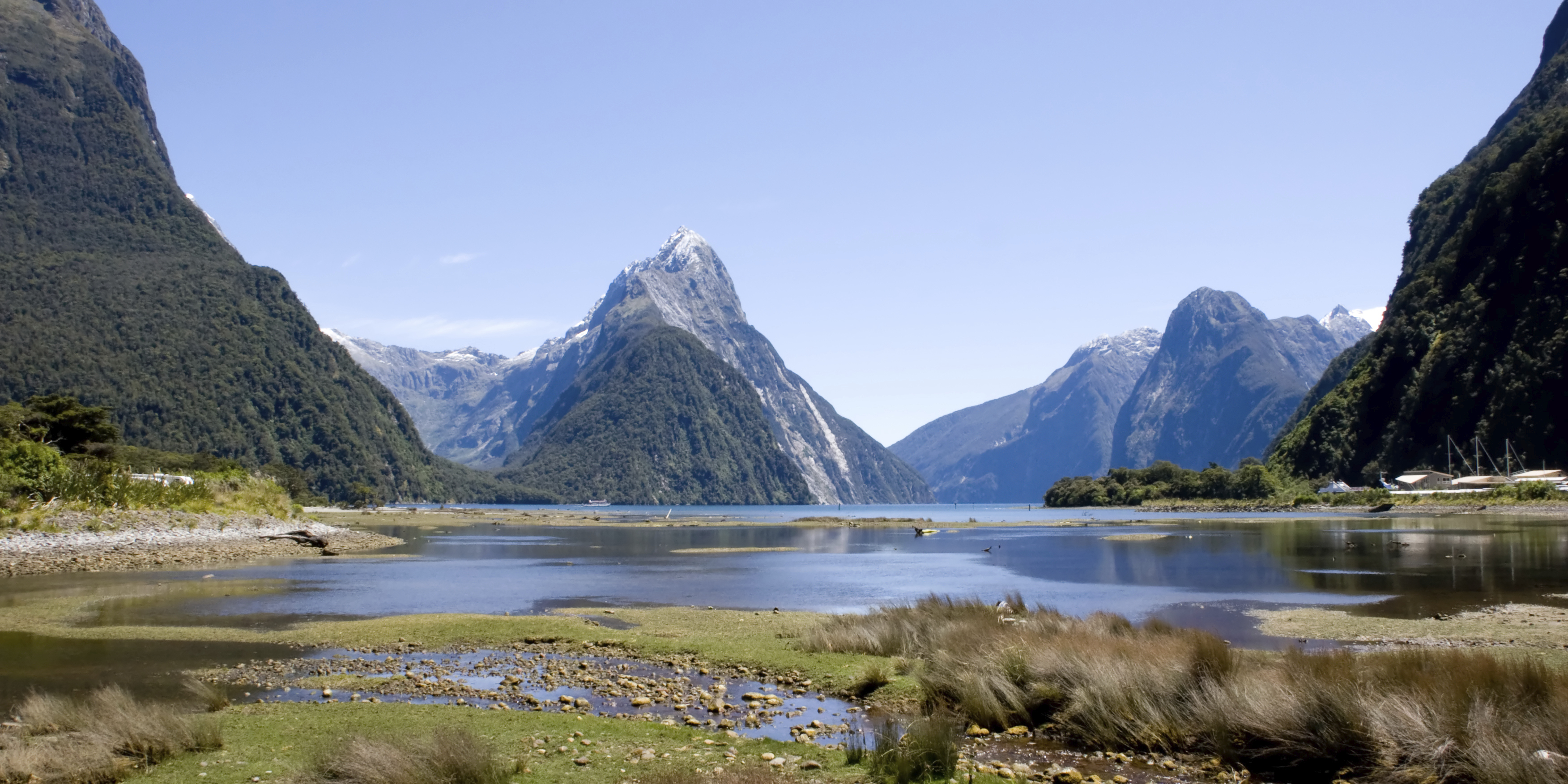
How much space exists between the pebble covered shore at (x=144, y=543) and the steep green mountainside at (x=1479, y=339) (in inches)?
4678

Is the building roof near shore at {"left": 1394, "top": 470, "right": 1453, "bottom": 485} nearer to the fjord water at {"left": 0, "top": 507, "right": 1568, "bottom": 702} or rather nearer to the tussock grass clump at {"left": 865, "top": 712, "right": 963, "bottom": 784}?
the fjord water at {"left": 0, "top": 507, "right": 1568, "bottom": 702}

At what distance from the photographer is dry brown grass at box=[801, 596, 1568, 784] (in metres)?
11.1

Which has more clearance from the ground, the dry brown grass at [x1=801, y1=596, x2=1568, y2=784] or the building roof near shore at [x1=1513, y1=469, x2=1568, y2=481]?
the building roof near shore at [x1=1513, y1=469, x2=1568, y2=481]

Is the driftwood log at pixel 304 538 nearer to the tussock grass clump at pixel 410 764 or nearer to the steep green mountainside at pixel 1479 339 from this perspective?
the tussock grass clump at pixel 410 764

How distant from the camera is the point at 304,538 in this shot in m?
65.1

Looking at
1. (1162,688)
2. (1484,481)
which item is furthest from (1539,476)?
(1162,688)

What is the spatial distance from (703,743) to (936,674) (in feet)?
17.9

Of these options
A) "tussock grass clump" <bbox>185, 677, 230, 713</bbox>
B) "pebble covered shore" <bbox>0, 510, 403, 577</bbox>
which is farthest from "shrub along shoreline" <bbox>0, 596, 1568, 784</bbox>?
"pebble covered shore" <bbox>0, 510, 403, 577</bbox>

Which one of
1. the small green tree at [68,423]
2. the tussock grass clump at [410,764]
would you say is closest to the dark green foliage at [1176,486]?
the small green tree at [68,423]

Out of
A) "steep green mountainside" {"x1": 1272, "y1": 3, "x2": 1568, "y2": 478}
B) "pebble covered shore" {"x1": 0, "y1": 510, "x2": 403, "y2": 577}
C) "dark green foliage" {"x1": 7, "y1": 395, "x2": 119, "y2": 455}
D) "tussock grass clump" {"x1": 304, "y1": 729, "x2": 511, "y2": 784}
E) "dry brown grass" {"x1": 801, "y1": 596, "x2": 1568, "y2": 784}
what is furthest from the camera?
"steep green mountainside" {"x1": 1272, "y1": 3, "x2": 1568, "y2": 478}

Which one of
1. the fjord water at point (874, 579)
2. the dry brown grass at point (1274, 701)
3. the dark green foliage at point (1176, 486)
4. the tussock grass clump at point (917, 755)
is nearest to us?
the dry brown grass at point (1274, 701)

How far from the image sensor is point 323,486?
192 meters

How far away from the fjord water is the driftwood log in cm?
390

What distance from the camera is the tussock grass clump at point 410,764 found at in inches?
410
